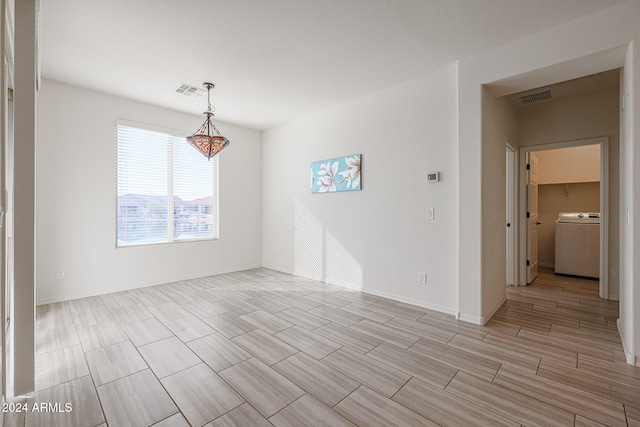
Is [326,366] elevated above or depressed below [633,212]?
below

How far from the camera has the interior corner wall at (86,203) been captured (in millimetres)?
3598

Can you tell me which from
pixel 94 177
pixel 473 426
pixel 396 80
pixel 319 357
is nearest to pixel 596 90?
pixel 396 80

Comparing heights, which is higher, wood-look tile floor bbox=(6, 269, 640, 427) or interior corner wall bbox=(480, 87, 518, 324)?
interior corner wall bbox=(480, 87, 518, 324)

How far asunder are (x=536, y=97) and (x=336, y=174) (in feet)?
9.72

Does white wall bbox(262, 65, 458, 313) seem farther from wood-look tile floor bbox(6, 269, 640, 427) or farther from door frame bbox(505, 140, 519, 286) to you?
door frame bbox(505, 140, 519, 286)

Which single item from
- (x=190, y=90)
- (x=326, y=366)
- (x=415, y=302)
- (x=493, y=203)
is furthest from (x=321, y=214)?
(x=326, y=366)

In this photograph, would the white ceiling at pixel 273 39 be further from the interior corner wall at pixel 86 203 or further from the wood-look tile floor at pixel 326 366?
the wood-look tile floor at pixel 326 366

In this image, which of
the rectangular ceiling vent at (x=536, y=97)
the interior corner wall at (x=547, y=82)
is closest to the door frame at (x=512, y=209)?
the rectangular ceiling vent at (x=536, y=97)

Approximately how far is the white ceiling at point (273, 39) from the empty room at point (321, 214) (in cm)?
3

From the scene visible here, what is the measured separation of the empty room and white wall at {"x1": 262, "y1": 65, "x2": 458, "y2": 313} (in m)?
0.03

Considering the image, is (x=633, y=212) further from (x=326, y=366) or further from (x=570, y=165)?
(x=570, y=165)

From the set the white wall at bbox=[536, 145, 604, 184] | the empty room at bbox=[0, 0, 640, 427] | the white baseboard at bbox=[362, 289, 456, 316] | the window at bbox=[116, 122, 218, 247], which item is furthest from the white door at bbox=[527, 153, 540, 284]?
the window at bbox=[116, 122, 218, 247]

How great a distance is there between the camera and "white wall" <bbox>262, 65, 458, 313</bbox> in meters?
3.30

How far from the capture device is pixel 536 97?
155 inches
